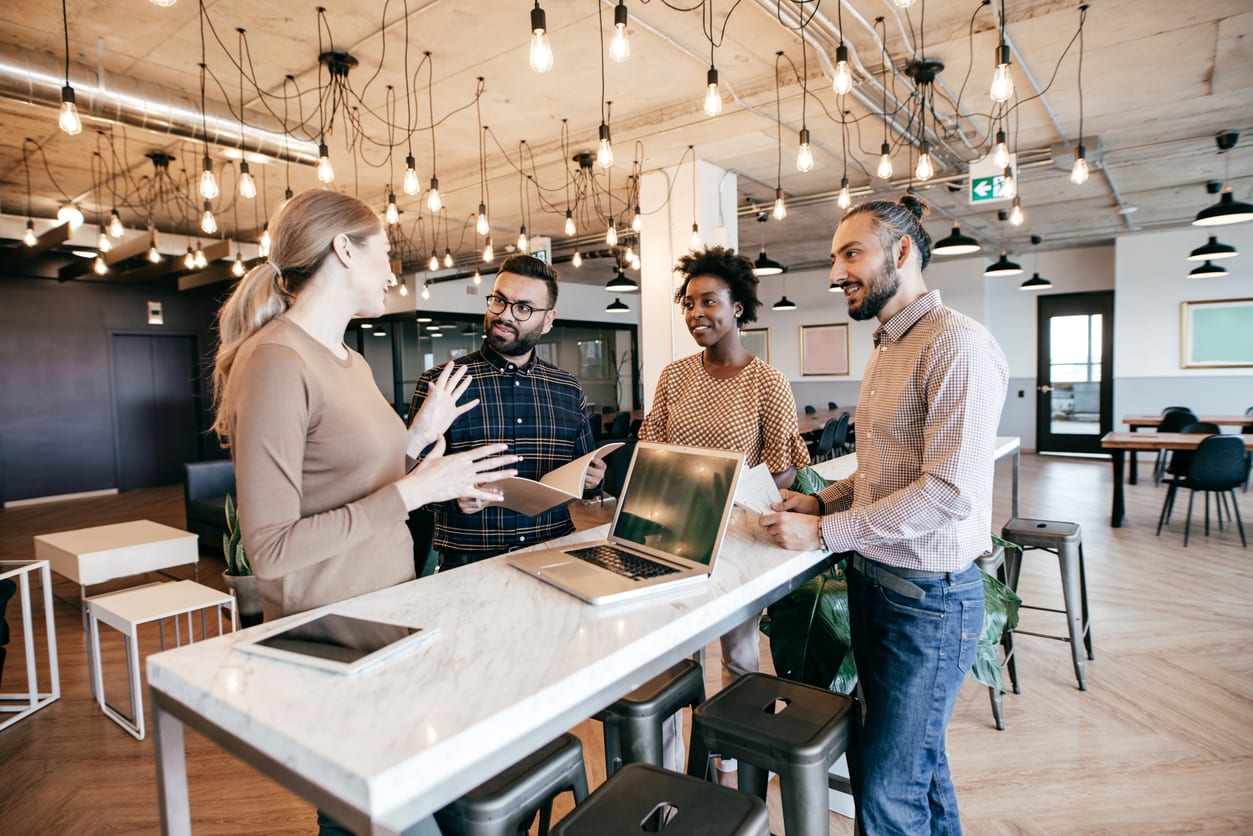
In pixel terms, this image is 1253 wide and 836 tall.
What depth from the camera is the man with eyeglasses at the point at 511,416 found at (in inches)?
80.6

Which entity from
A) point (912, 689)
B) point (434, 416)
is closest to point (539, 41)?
point (434, 416)

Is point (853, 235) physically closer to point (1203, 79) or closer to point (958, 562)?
point (958, 562)

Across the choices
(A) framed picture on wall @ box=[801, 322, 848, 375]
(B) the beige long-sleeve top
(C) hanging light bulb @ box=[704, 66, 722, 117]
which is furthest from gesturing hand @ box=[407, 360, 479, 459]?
(A) framed picture on wall @ box=[801, 322, 848, 375]

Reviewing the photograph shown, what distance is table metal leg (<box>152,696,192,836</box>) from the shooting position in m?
1.07

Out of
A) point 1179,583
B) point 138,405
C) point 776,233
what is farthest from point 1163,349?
point 138,405

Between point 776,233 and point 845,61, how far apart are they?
273 inches

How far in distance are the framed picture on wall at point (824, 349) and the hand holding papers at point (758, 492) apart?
12.0 meters

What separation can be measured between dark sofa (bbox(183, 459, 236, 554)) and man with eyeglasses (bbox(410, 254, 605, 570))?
4.25m

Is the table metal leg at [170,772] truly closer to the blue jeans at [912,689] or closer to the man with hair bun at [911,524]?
the man with hair bun at [911,524]

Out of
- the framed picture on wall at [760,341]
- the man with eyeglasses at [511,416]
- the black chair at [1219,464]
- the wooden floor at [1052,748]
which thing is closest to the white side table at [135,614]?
the wooden floor at [1052,748]

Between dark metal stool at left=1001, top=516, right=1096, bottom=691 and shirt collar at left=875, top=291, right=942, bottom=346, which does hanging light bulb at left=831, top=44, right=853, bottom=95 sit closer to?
shirt collar at left=875, top=291, right=942, bottom=346

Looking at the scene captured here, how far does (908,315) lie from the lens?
163 cm

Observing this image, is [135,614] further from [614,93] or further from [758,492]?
[614,93]

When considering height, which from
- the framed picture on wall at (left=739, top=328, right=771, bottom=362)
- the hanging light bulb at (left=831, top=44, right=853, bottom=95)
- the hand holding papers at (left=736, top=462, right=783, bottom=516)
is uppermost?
the hanging light bulb at (left=831, top=44, right=853, bottom=95)
